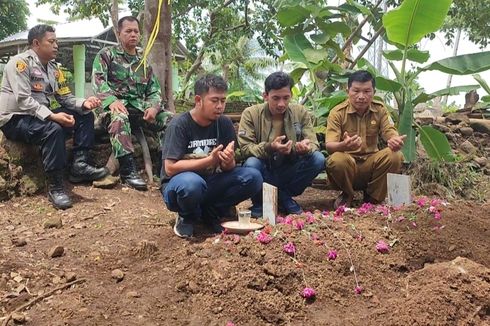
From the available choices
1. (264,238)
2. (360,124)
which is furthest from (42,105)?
(360,124)

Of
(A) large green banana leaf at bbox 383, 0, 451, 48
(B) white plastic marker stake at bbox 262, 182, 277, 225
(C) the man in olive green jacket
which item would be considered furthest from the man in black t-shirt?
(A) large green banana leaf at bbox 383, 0, 451, 48

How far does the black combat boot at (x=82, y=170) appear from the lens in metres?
4.51

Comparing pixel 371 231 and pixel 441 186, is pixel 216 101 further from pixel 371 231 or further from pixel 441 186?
pixel 441 186

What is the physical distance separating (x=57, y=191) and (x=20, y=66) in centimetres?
104

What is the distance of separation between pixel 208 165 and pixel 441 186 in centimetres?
283

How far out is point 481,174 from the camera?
564 centimetres

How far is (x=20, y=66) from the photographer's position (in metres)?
4.12

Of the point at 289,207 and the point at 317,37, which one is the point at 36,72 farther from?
the point at 317,37

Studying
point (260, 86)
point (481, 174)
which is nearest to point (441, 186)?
point (481, 174)

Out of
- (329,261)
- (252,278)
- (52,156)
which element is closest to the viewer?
(252,278)

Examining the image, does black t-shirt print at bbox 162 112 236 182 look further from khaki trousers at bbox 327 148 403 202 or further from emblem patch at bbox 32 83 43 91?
emblem patch at bbox 32 83 43 91

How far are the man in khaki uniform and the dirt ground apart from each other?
57 centimetres

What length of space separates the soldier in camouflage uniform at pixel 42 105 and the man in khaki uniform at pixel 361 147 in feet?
6.74

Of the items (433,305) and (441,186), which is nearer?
(433,305)
